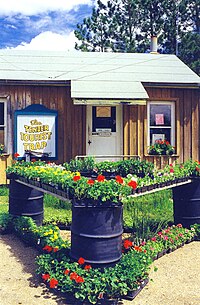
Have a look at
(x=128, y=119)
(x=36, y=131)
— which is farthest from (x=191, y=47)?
(x=36, y=131)

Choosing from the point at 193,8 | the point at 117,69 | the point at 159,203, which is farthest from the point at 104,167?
the point at 193,8

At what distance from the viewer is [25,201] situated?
6816 millimetres

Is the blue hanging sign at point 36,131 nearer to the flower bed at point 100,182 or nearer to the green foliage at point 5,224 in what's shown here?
the green foliage at point 5,224

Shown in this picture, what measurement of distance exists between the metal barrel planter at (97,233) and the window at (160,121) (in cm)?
741

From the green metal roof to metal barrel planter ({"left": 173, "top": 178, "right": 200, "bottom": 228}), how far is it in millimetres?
4229

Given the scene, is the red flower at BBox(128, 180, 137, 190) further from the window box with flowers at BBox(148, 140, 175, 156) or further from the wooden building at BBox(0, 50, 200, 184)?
the window box with flowers at BBox(148, 140, 175, 156)

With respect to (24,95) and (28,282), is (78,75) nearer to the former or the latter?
(24,95)

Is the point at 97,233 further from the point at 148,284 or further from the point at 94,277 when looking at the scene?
the point at 148,284

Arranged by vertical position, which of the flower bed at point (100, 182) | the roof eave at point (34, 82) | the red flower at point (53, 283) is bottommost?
the red flower at point (53, 283)

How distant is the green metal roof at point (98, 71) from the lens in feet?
34.6

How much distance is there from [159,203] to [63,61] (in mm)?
6230

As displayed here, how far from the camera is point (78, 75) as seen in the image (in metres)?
11.3

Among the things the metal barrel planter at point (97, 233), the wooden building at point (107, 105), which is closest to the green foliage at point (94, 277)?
the metal barrel planter at point (97, 233)

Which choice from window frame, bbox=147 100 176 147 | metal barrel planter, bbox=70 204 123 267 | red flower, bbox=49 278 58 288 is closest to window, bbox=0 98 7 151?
window frame, bbox=147 100 176 147
